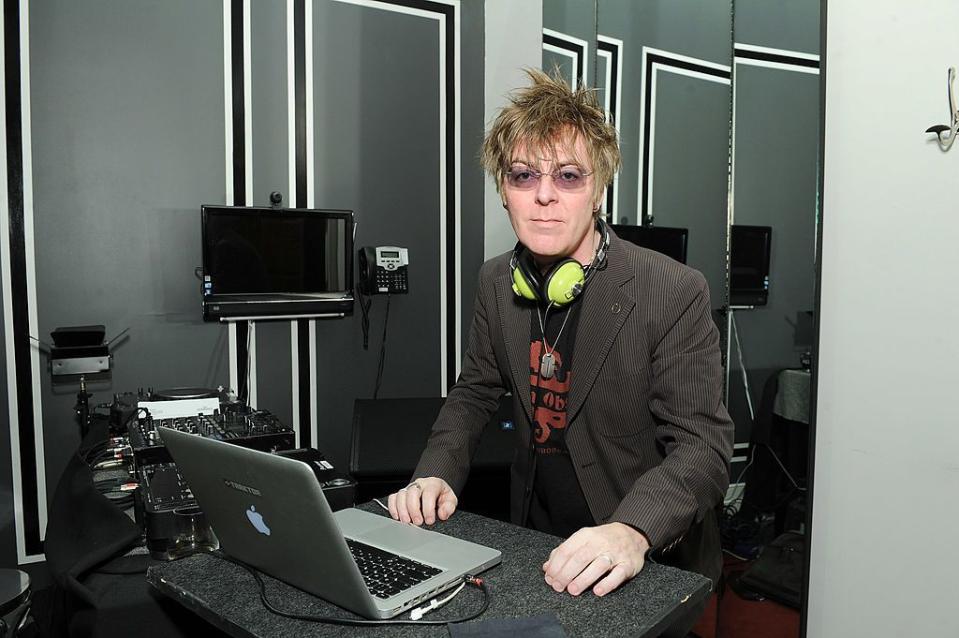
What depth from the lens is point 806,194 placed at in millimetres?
1873

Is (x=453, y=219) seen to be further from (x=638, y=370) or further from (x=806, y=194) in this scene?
(x=638, y=370)

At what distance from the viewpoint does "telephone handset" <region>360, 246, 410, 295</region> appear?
11.7 feet

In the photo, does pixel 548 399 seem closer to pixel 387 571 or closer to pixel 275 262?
pixel 387 571

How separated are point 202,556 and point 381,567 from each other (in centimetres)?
31

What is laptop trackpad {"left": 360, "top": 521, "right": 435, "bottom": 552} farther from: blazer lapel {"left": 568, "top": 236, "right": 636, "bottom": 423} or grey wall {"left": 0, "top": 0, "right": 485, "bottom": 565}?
grey wall {"left": 0, "top": 0, "right": 485, "bottom": 565}

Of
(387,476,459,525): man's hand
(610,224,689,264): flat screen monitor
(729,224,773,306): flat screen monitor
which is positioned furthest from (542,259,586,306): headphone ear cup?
(610,224,689,264): flat screen monitor

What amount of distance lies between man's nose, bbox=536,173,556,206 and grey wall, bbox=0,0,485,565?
235cm

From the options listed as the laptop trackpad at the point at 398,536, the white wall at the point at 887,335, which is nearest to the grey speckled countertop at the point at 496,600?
the laptop trackpad at the point at 398,536

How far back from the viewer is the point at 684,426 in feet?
4.28

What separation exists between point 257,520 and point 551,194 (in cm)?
82

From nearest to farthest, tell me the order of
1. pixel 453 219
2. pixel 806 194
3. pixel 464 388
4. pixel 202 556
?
pixel 202 556 → pixel 464 388 → pixel 806 194 → pixel 453 219

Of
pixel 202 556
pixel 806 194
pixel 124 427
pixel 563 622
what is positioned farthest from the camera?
pixel 124 427

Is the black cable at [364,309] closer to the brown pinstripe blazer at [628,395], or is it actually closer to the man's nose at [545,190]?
the brown pinstripe blazer at [628,395]

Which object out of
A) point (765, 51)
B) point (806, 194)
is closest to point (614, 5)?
point (765, 51)
